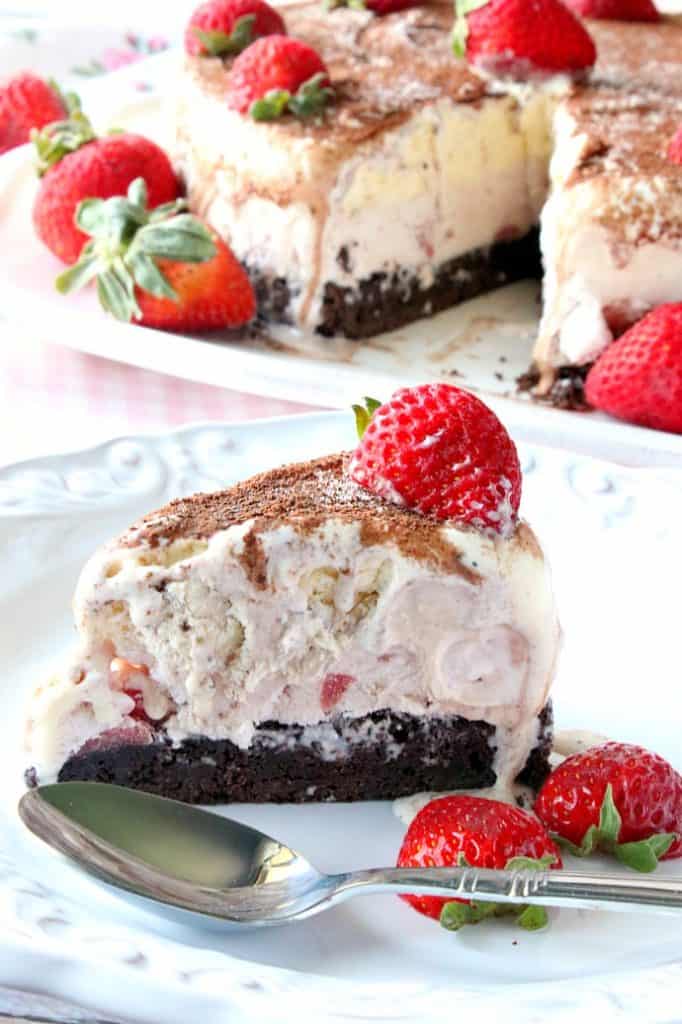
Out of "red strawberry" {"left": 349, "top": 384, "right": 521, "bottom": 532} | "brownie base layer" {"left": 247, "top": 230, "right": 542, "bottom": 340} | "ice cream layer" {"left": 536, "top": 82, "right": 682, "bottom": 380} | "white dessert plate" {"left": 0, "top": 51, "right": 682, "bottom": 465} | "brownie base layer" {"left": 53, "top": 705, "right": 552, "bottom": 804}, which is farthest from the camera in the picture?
"brownie base layer" {"left": 247, "top": 230, "right": 542, "bottom": 340}

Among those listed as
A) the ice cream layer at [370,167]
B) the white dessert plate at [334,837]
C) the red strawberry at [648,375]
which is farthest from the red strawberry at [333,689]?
the ice cream layer at [370,167]

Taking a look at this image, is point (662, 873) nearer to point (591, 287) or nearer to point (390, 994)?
point (390, 994)

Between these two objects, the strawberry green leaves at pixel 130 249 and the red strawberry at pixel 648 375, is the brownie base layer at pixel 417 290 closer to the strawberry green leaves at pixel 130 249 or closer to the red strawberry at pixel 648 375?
the strawberry green leaves at pixel 130 249

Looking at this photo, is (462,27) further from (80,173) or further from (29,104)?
(29,104)

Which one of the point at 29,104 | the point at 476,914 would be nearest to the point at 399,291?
the point at 29,104

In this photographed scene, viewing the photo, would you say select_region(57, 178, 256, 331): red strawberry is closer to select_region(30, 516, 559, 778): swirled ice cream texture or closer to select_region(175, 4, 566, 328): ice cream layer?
select_region(175, 4, 566, 328): ice cream layer

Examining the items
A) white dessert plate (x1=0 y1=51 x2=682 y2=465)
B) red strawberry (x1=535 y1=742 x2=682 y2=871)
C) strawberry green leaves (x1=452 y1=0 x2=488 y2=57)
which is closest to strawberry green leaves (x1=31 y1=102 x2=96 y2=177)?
white dessert plate (x1=0 y1=51 x2=682 y2=465)

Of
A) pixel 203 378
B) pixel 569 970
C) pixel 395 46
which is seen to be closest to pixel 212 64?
pixel 395 46
